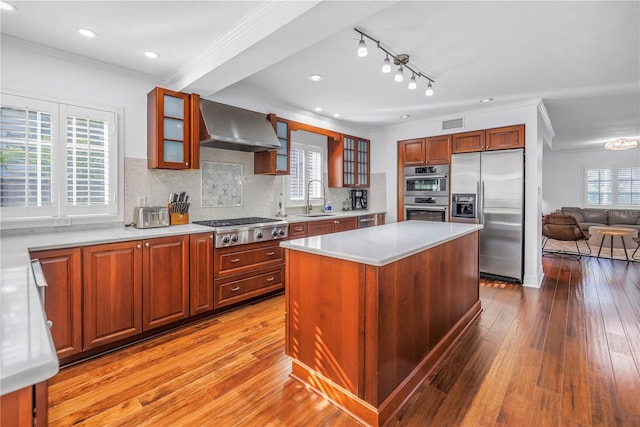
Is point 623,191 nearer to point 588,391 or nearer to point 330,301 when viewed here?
point 588,391

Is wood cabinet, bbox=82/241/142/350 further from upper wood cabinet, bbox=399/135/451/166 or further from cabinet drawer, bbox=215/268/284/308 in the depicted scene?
upper wood cabinet, bbox=399/135/451/166

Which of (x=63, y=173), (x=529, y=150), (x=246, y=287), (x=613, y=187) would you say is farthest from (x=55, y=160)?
(x=613, y=187)

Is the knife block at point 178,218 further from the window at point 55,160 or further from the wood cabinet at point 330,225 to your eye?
the wood cabinet at point 330,225

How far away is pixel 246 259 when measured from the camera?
11.0 ft

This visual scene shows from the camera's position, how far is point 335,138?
206 inches

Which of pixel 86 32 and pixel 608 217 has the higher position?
pixel 86 32

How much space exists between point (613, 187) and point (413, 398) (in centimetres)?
1008

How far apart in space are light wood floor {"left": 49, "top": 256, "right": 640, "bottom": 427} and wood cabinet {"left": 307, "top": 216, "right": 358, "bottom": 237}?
1.44m

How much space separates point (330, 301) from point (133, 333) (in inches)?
71.6

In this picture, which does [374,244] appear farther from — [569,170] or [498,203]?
[569,170]

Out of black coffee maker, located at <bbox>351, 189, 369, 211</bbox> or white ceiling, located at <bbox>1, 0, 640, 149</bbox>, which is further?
black coffee maker, located at <bbox>351, 189, 369, 211</bbox>

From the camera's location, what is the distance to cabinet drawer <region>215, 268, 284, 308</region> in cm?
313

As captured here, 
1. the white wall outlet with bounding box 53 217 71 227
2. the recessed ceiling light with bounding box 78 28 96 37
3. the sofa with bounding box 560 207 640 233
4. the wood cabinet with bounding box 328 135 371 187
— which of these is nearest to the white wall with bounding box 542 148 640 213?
the sofa with bounding box 560 207 640 233

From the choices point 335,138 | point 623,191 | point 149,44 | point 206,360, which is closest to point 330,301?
point 206,360
